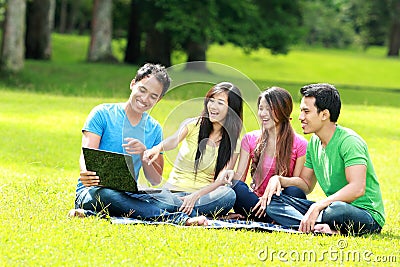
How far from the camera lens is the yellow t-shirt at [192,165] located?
6621 mm

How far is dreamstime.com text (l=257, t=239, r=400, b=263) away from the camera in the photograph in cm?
534

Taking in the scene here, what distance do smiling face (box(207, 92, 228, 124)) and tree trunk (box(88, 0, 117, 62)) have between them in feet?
67.0

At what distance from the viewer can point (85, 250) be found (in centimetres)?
523

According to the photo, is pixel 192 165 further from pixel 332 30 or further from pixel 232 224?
pixel 332 30

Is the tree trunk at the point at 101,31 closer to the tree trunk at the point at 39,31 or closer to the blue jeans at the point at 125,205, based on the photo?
the tree trunk at the point at 39,31

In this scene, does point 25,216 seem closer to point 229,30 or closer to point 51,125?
point 51,125

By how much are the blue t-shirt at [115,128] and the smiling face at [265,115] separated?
0.85 metres

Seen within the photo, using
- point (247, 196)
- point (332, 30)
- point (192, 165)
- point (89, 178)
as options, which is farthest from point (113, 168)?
point (332, 30)

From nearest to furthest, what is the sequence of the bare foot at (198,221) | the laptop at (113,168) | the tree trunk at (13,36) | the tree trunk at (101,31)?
1. the laptop at (113,168)
2. the bare foot at (198,221)
3. the tree trunk at (13,36)
4. the tree trunk at (101,31)

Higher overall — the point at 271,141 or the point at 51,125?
the point at 271,141

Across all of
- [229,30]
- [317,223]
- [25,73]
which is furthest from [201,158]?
[229,30]

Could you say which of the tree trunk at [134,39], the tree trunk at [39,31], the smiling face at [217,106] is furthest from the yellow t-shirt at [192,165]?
the tree trunk at [134,39]

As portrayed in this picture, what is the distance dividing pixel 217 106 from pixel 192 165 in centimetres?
53

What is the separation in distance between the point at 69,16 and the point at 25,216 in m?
46.8
